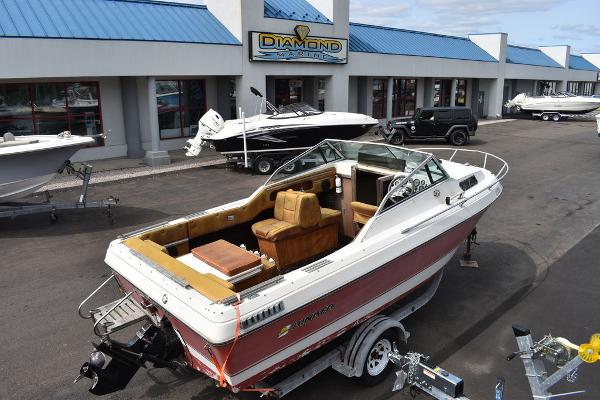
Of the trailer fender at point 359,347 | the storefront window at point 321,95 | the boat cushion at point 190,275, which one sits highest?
the storefront window at point 321,95

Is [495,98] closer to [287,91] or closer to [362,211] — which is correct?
[287,91]

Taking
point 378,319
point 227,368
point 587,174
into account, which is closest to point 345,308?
point 378,319

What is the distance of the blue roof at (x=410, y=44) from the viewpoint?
22.8m

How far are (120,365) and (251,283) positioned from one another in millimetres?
1223

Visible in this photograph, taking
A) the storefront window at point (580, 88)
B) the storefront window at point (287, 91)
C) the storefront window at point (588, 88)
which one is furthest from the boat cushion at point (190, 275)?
the storefront window at point (588, 88)

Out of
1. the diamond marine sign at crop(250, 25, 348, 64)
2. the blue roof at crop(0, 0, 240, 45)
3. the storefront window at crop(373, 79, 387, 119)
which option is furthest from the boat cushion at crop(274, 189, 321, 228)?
the storefront window at crop(373, 79, 387, 119)

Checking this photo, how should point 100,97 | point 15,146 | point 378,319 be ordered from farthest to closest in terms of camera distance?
point 100,97 → point 15,146 → point 378,319

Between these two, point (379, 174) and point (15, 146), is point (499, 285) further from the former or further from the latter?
point (15, 146)

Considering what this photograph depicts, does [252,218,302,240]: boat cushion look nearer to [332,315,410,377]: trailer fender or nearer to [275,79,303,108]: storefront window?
[332,315,410,377]: trailer fender

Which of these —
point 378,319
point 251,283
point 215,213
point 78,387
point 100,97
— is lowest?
point 78,387

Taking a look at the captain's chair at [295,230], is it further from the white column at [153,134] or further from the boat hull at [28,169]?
the white column at [153,134]

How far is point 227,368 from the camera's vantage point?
11.2ft

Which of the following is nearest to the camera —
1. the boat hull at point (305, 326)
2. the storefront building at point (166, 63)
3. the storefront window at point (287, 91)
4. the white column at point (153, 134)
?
the boat hull at point (305, 326)

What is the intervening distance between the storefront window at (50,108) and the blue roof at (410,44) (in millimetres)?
11440
